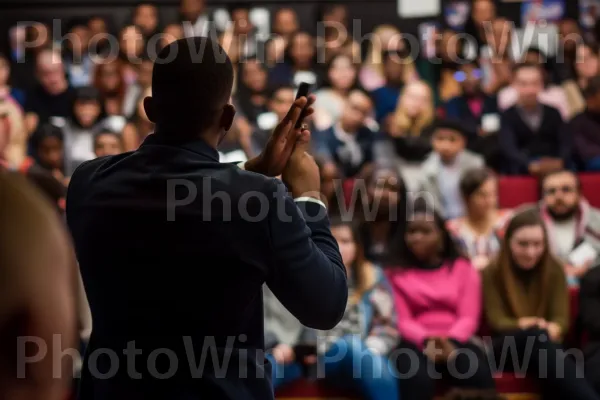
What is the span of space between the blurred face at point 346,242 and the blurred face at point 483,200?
707mm

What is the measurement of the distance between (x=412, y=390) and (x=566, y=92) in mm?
2426

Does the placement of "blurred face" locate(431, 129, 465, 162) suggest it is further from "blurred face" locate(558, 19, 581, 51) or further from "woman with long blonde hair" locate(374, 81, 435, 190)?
"blurred face" locate(558, 19, 581, 51)

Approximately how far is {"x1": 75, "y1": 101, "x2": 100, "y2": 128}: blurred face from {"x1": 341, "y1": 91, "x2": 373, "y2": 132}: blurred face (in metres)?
1.15

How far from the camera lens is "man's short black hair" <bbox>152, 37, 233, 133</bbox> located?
108cm

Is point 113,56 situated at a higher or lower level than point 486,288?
higher

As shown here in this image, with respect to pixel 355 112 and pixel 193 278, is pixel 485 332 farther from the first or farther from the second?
pixel 193 278

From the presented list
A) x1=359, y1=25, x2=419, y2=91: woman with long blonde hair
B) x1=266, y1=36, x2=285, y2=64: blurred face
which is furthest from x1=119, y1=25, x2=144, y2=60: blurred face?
x1=359, y1=25, x2=419, y2=91: woman with long blonde hair

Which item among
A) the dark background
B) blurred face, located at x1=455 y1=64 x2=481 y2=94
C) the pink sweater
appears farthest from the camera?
the dark background

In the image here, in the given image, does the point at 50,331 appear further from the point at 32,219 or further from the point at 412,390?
the point at 412,390

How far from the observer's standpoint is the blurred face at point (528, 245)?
2.95 m

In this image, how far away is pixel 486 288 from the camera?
3010mm

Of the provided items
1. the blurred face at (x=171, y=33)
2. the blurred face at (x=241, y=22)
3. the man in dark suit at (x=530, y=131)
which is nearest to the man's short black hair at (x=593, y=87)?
the man in dark suit at (x=530, y=131)

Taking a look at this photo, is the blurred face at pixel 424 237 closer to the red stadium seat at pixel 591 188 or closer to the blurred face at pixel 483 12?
the red stadium seat at pixel 591 188

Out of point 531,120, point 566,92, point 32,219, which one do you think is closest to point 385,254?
point 531,120
